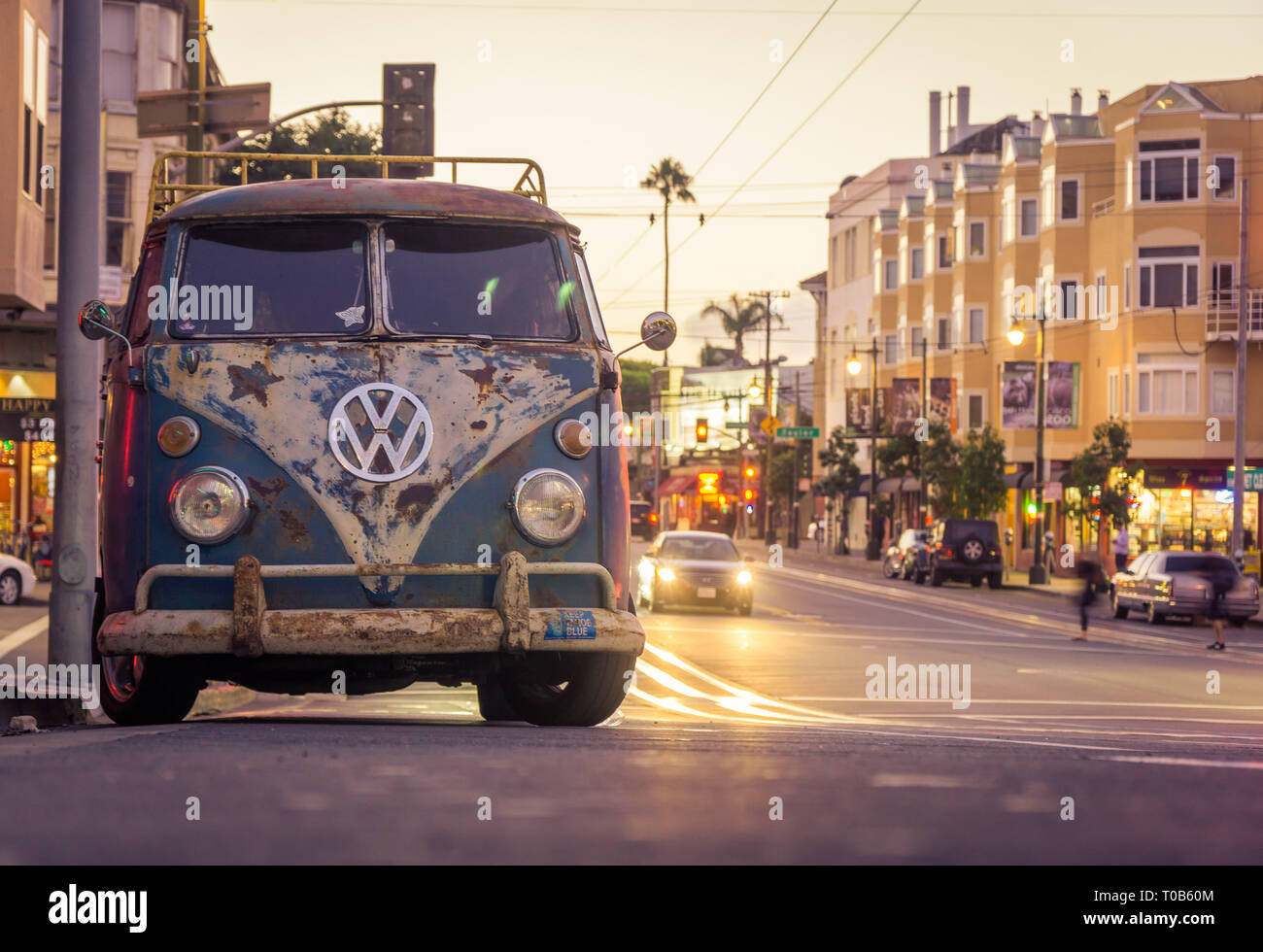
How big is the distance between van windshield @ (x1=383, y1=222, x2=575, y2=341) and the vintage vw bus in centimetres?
1

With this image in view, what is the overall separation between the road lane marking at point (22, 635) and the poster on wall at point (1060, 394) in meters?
34.5

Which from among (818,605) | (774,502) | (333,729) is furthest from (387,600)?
(774,502)

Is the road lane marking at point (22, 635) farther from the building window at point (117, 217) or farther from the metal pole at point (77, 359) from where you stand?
the building window at point (117, 217)

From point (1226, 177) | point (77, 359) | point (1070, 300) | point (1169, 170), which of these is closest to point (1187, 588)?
point (1226, 177)

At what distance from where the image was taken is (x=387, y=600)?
829cm

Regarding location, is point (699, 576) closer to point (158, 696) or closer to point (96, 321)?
point (158, 696)

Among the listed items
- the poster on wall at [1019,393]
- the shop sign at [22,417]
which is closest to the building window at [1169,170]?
the poster on wall at [1019,393]

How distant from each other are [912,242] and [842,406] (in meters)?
15.0

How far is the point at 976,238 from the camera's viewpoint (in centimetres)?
6925

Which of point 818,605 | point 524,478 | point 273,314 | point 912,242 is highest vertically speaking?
point 912,242

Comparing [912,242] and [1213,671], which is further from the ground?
[912,242]

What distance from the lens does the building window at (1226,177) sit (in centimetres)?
5269

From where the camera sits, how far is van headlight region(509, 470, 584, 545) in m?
8.44

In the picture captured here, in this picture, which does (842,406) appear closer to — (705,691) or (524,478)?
(705,691)
